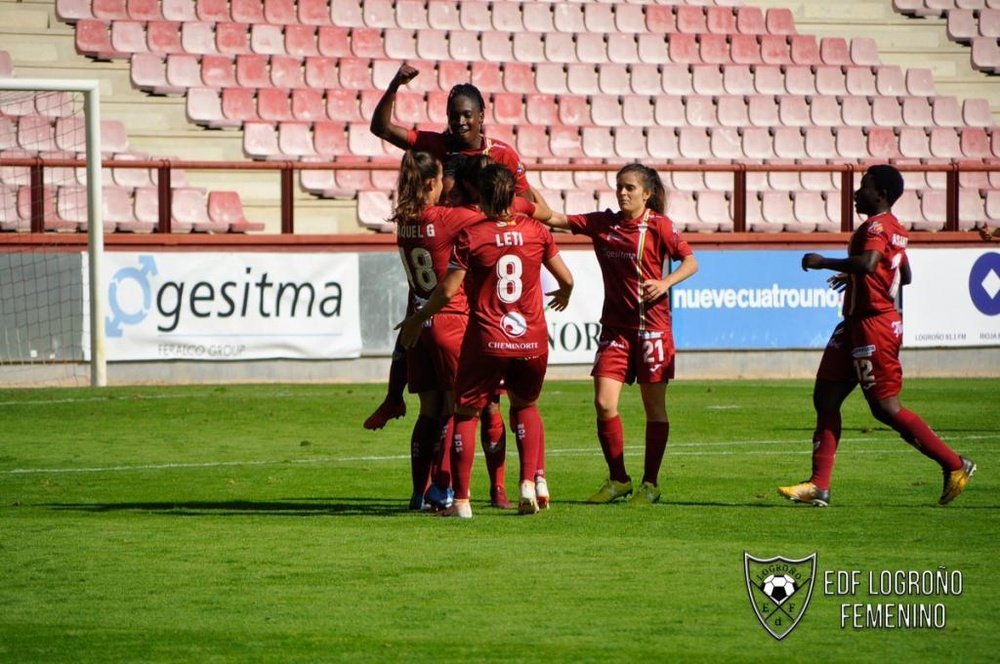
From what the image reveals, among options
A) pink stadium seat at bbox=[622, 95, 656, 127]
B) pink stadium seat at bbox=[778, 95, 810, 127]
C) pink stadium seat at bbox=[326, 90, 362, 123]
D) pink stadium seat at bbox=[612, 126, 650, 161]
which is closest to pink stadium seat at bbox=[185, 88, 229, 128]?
pink stadium seat at bbox=[326, 90, 362, 123]

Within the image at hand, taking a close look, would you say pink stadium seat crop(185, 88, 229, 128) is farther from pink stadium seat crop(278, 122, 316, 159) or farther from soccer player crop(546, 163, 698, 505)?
soccer player crop(546, 163, 698, 505)

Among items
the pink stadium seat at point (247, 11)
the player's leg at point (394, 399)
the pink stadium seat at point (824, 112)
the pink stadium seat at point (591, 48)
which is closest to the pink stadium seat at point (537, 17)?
the pink stadium seat at point (591, 48)

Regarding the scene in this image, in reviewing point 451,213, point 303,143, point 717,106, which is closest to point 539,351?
point 451,213

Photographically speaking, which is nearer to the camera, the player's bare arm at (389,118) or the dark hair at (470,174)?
the dark hair at (470,174)

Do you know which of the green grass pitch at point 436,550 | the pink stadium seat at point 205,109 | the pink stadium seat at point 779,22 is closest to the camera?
the green grass pitch at point 436,550

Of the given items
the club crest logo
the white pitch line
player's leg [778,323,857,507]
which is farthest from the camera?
the white pitch line

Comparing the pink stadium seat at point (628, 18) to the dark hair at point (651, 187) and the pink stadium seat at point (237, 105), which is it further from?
the dark hair at point (651, 187)

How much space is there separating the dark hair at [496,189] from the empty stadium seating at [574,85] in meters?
12.8

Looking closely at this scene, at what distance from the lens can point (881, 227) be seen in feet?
27.4

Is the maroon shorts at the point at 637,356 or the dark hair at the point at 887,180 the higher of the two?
the dark hair at the point at 887,180

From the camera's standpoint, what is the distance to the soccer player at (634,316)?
28.3ft

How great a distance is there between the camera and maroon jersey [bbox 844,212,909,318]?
27.3ft

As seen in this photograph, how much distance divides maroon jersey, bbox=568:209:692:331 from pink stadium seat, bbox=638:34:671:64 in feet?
52.1

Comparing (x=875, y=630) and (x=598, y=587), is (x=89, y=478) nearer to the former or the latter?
(x=598, y=587)
